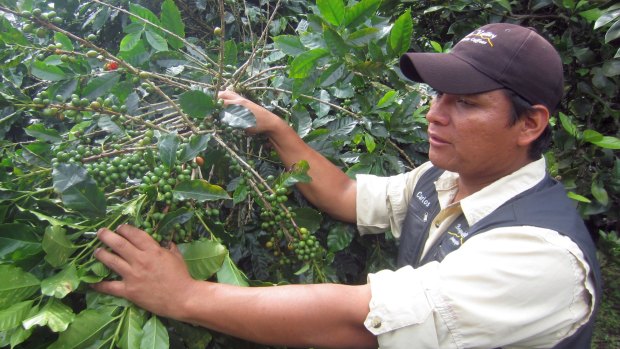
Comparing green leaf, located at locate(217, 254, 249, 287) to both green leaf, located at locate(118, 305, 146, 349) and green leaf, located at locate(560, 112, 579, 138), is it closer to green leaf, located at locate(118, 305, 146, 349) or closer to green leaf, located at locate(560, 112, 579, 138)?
green leaf, located at locate(118, 305, 146, 349)

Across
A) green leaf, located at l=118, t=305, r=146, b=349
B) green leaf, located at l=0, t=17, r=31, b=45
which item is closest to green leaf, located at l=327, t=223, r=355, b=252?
green leaf, located at l=118, t=305, r=146, b=349

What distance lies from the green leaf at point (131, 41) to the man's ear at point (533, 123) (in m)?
1.25

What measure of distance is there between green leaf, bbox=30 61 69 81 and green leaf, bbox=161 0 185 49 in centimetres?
37

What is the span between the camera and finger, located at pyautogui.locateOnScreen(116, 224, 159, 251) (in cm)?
119

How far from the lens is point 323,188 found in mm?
1822

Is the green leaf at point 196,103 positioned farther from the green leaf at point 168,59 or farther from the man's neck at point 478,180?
the man's neck at point 478,180

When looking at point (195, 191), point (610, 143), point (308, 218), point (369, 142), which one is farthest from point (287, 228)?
point (610, 143)

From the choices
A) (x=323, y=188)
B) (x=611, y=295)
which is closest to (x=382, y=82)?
(x=323, y=188)

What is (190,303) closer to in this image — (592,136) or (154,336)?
(154,336)

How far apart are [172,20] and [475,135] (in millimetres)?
1066

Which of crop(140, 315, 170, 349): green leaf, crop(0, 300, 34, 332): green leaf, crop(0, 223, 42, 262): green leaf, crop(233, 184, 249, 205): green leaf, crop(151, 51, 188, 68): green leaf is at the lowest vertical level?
crop(140, 315, 170, 349): green leaf

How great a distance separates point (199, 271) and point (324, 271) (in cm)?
46

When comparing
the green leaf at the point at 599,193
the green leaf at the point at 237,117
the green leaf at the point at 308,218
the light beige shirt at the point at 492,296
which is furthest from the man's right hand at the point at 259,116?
the green leaf at the point at 599,193

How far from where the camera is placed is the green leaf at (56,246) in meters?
1.11
